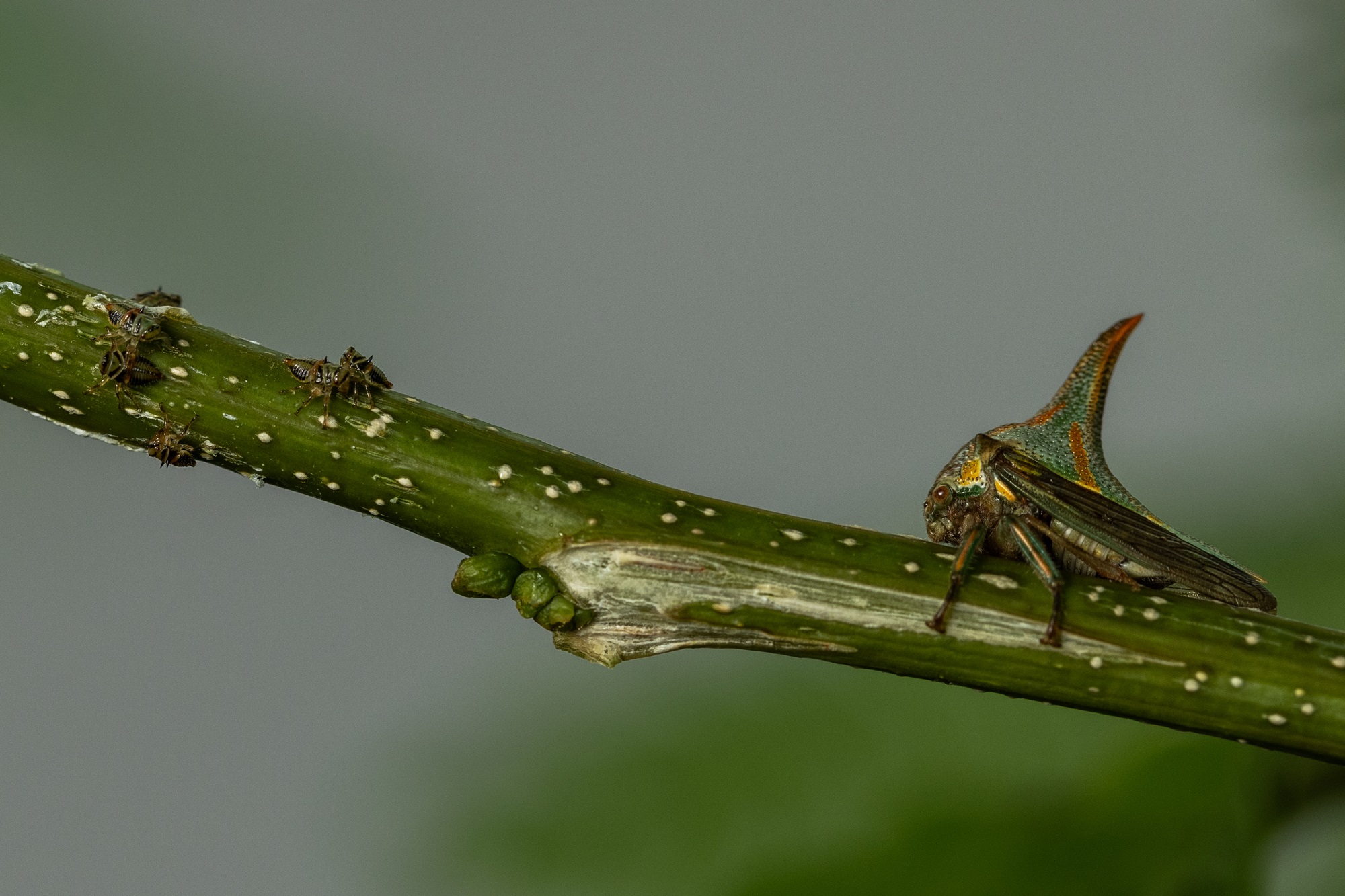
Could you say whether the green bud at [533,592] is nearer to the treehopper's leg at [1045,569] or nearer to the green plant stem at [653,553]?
the green plant stem at [653,553]

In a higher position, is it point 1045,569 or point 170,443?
point 1045,569

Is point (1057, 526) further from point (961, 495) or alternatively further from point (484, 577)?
point (484, 577)

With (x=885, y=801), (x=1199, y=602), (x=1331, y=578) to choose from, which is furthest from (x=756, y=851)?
(x=1331, y=578)

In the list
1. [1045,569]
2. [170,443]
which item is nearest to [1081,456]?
[1045,569]

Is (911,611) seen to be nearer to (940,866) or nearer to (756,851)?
(940,866)

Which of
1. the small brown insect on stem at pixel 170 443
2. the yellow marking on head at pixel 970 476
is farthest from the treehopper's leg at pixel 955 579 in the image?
the small brown insect on stem at pixel 170 443
